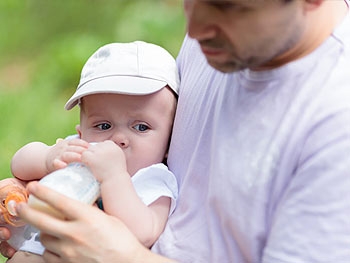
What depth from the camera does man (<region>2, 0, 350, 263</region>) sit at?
4.38 feet

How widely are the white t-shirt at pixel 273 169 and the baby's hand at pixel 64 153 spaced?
0.23 meters

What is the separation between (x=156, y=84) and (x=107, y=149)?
232 millimetres

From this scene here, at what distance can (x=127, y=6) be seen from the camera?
4.39 m

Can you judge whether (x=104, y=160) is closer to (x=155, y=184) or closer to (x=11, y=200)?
(x=155, y=184)

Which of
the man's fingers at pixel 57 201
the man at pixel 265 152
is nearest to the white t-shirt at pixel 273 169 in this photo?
the man at pixel 265 152

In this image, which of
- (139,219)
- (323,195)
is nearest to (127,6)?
(139,219)

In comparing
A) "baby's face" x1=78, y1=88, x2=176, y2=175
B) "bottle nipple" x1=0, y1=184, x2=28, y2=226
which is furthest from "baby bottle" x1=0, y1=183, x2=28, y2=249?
"baby's face" x1=78, y1=88, x2=176, y2=175

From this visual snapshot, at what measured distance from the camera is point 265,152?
1.41 metres

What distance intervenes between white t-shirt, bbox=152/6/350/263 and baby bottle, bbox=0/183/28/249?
13.2 inches

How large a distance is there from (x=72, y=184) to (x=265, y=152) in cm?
37

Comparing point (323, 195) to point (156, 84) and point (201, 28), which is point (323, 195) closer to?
point (201, 28)

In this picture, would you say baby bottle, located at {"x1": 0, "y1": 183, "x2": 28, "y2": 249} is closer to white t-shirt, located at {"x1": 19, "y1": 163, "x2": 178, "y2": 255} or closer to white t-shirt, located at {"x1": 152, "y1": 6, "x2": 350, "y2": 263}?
white t-shirt, located at {"x1": 19, "y1": 163, "x2": 178, "y2": 255}

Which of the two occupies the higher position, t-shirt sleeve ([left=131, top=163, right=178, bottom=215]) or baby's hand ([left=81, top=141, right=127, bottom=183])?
baby's hand ([left=81, top=141, right=127, bottom=183])

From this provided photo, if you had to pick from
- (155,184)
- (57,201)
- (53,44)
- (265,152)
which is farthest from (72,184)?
(53,44)
